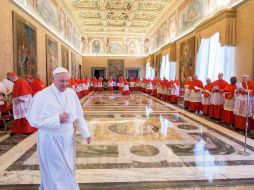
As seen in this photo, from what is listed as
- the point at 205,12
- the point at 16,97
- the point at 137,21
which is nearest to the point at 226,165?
the point at 16,97

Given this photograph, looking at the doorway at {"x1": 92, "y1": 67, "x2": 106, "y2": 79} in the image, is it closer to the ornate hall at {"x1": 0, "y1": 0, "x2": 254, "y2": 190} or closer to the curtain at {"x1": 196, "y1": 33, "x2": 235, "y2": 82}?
the ornate hall at {"x1": 0, "y1": 0, "x2": 254, "y2": 190}

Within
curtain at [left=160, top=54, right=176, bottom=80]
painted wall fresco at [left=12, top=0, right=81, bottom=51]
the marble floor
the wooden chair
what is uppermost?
painted wall fresco at [left=12, top=0, right=81, bottom=51]

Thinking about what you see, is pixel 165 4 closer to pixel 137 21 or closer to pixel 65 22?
pixel 137 21

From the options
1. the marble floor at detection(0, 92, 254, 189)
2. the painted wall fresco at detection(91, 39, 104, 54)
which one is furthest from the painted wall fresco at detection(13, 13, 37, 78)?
the painted wall fresco at detection(91, 39, 104, 54)

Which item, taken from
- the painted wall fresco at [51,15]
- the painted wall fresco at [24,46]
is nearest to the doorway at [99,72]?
the painted wall fresco at [51,15]

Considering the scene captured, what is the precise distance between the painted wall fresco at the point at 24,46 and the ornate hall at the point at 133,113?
43 mm

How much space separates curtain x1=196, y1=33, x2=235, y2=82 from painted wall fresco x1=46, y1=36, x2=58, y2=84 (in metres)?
8.37

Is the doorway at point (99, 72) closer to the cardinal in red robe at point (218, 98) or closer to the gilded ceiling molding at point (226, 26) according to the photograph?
the gilded ceiling molding at point (226, 26)

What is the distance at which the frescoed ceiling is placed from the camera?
1830cm

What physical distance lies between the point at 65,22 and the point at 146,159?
17.2m

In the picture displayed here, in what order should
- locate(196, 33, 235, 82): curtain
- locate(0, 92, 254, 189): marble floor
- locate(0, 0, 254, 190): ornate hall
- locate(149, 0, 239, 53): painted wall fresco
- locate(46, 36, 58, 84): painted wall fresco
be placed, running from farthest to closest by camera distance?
locate(46, 36, 58, 84): painted wall fresco
locate(149, 0, 239, 53): painted wall fresco
locate(196, 33, 235, 82): curtain
locate(0, 92, 254, 189): marble floor
locate(0, 0, 254, 190): ornate hall

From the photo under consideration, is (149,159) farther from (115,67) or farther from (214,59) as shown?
(115,67)

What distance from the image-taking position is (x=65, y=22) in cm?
1958

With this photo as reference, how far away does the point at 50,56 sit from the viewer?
14.6 meters
